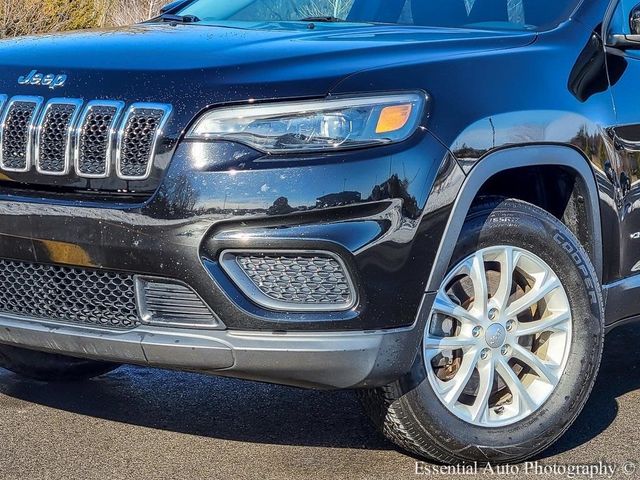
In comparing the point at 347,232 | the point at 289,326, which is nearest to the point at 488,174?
the point at 347,232

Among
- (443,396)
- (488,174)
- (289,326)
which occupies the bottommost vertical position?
(443,396)

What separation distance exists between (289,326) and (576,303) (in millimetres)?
1076

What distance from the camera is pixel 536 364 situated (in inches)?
147

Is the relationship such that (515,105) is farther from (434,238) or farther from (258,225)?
(258,225)

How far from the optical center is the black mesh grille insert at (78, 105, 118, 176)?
3.31 m

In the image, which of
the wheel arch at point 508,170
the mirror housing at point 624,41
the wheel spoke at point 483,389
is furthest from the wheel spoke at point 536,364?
the mirror housing at point 624,41

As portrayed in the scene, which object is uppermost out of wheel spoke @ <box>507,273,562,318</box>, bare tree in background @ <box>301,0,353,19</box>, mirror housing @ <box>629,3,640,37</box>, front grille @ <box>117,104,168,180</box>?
front grille @ <box>117,104,168,180</box>

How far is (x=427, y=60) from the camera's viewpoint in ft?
11.3

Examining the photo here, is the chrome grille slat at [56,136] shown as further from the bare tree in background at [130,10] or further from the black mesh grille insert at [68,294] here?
the bare tree in background at [130,10]

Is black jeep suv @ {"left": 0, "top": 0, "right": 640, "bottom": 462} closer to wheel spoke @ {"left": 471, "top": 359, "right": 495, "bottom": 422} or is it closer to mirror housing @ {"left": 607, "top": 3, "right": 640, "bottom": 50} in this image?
wheel spoke @ {"left": 471, "top": 359, "right": 495, "bottom": 422}

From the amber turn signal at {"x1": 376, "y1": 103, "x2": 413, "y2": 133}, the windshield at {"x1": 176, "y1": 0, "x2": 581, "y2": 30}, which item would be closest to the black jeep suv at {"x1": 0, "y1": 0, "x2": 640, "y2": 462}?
the amber turn signal at {"x1": 376, "y1": 103, "x2": 413, "y2": 133}

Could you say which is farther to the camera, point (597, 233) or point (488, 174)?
point (597, 233)

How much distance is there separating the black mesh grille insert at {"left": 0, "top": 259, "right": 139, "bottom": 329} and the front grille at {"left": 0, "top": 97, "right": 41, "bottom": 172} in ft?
0.98

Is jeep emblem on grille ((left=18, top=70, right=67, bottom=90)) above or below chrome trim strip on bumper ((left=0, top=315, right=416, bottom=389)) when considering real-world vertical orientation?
above
